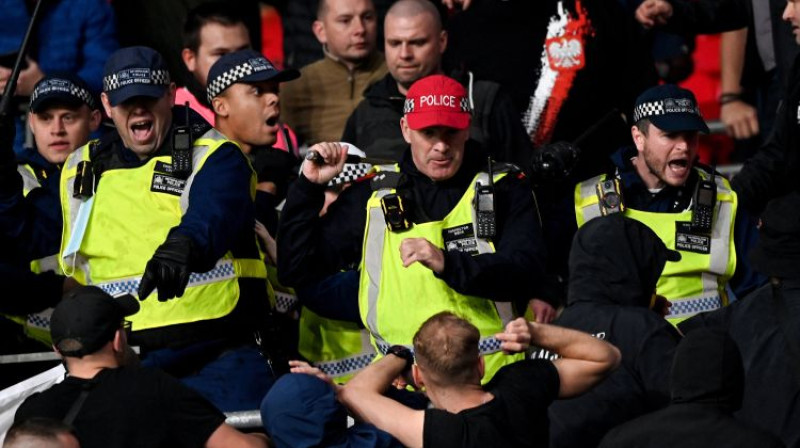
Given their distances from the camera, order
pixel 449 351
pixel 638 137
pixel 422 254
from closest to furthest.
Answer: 1. pixel 449 351
2. pixel 422 254
3. pixel 638 137

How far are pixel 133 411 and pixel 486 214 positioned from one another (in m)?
2.17

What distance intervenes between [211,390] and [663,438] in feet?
8.24

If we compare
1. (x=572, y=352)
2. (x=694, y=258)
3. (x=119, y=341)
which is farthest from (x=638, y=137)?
(x=119, y=341)

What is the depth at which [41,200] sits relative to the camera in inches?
348

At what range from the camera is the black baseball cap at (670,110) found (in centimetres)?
913

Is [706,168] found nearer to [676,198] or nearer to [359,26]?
[676,198]

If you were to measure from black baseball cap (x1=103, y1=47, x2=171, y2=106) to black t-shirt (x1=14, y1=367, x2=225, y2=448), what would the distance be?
6.28 ft

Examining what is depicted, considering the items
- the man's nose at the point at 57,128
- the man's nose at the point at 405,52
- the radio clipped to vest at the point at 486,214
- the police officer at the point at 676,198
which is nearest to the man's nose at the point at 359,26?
the man's nose at the point at 405,52

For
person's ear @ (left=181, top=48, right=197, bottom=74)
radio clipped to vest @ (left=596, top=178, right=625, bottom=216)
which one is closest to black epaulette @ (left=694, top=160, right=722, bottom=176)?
radio clipped to vest @ (left=596, top=178, right=625, bottom=216)

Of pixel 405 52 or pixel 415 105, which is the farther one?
pixel 405 52

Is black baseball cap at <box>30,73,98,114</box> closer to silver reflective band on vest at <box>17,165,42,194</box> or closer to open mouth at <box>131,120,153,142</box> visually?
silver reflective band on vest at <box>17,165,42,194</box>

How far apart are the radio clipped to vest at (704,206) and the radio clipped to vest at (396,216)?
1648mm

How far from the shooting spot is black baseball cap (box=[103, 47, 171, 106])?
8.39m

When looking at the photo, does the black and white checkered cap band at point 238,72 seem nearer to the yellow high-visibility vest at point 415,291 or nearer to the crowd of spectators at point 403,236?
the crowd of spectators at point 403,236
